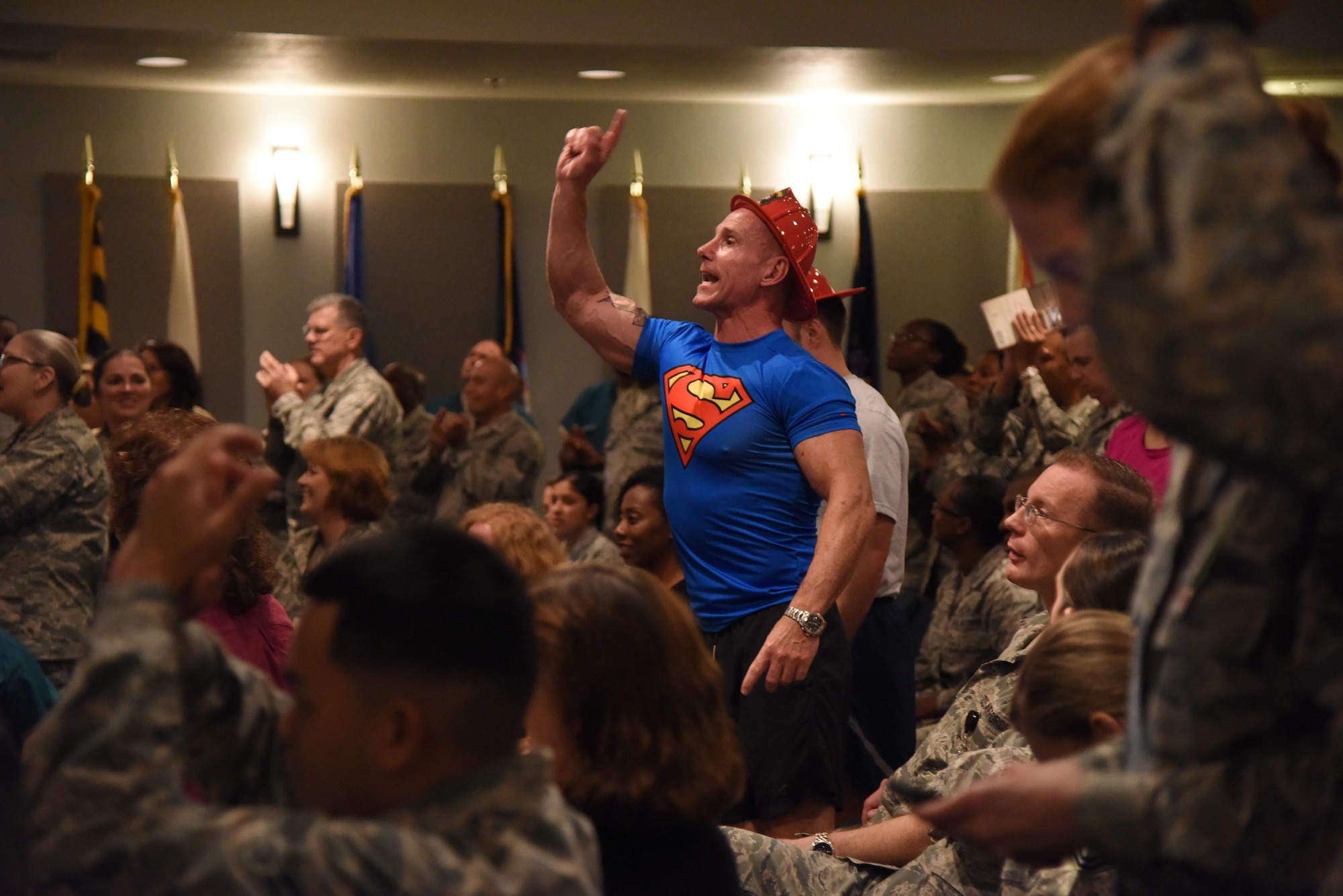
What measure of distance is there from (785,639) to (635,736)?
3.60 feet

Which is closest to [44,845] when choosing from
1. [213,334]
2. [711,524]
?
[711,524]

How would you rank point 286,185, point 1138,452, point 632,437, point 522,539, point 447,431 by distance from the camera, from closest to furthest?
point 1138,452 → point 522,539 → point 447,431 → point 632,437 → point 286,185

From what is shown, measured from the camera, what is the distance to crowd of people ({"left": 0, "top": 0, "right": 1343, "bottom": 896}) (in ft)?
2.73

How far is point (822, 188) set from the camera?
28.6 feet

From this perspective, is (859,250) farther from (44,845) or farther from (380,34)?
(44,845)

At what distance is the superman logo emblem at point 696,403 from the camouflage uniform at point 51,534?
1810 mm

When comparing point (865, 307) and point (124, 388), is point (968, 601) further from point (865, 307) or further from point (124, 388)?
point (865, 307)

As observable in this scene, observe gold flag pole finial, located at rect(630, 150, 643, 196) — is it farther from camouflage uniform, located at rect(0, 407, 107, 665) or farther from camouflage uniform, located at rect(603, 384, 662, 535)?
camouflage uniform, located at rect(0, 407, 107, 665)

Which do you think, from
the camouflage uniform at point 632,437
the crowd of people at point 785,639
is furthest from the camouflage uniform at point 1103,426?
the camouflage uniform at point 632,437

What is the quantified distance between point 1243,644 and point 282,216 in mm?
7994

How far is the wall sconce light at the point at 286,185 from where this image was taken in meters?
8.28

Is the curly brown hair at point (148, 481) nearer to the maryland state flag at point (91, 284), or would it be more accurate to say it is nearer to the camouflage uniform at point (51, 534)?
the camouflage uniform at point (51, 534)

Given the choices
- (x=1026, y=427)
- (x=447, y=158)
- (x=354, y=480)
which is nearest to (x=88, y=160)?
(x=447, y=158)

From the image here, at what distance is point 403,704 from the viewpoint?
102cm
